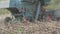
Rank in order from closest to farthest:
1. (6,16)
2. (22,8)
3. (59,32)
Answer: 1. (59,32)
2. (22,8)
3. (6,16)

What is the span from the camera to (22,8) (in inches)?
215

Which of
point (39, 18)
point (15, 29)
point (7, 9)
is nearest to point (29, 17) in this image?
point (39, 18)

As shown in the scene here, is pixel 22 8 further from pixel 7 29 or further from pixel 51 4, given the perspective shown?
pixel 7 29

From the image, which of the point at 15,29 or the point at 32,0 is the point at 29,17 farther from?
the point at 15,29

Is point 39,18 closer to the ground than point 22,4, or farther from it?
closer to the ground

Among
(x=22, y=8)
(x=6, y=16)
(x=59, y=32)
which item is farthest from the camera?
(x=6, y=16)

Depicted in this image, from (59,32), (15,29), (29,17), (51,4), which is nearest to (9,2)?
(29,17)

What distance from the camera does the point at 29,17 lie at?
5617 mm

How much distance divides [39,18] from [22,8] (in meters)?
0.54

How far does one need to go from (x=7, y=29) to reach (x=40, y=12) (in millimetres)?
1835

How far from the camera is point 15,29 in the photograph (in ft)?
13.7

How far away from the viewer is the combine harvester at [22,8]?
17.9 ft

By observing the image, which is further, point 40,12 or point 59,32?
point 40,12

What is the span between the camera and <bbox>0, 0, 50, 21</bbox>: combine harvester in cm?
547
